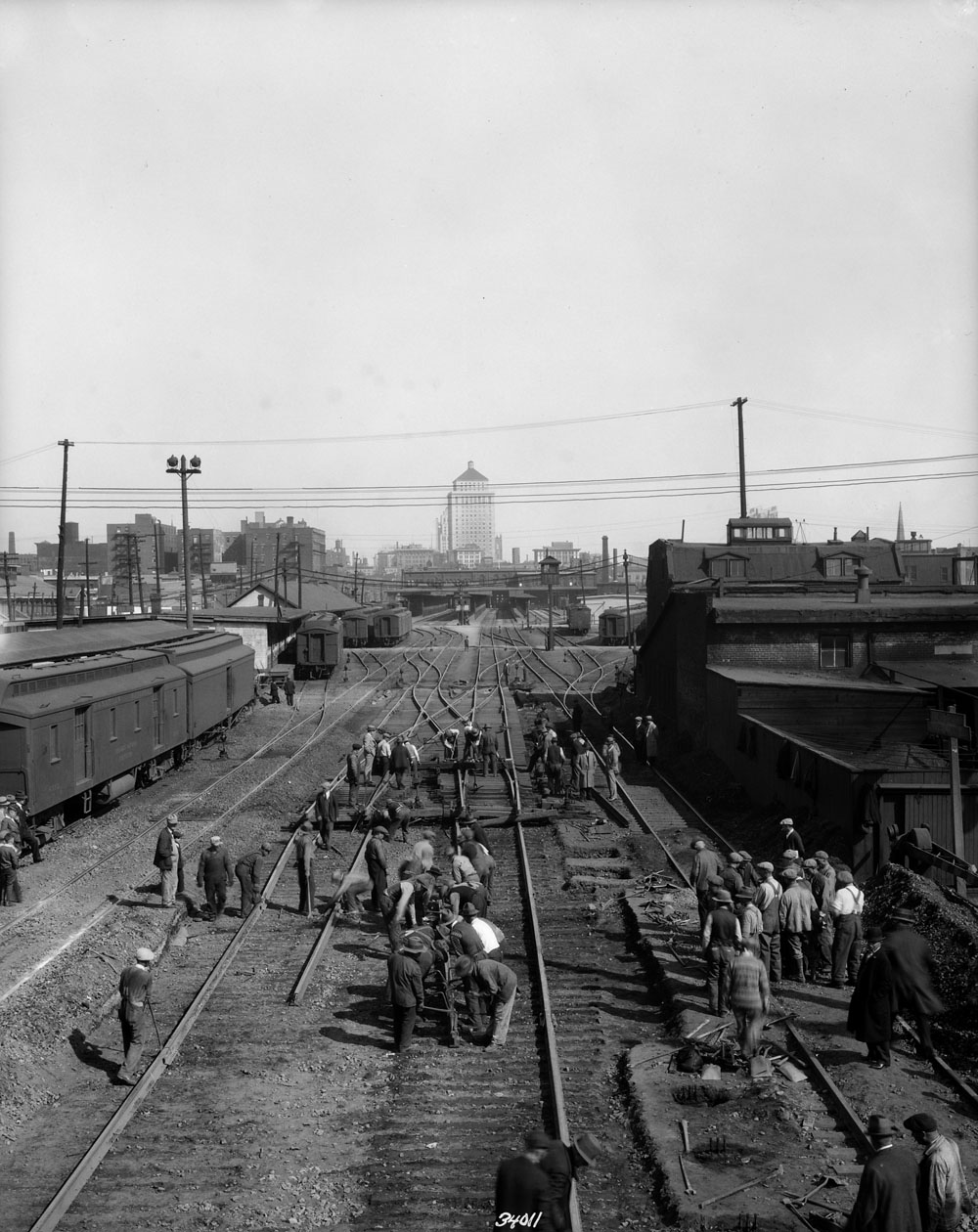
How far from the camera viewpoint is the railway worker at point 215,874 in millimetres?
15734

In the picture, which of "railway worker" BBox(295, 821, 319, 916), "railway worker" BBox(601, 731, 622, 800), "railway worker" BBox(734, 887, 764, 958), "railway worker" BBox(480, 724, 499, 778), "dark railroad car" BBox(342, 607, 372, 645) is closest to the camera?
"railway worker" BBox(734, 887, 764, 958)

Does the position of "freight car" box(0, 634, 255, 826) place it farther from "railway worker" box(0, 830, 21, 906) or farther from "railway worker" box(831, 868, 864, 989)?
"railway worker" box(831, 868, 864, 989)

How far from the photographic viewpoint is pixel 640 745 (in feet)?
98.7

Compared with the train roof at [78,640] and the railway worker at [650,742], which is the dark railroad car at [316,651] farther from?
the railway worker at [650,742]

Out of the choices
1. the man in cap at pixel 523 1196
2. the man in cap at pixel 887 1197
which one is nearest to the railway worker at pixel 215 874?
the man in cap at pixel 523 1196

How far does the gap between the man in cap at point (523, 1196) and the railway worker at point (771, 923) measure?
6.77 m

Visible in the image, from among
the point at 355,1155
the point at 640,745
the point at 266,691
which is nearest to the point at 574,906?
the point at 355,1155

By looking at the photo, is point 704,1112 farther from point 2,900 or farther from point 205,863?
point 2,900

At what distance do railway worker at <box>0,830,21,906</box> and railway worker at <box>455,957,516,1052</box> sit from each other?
7.85m

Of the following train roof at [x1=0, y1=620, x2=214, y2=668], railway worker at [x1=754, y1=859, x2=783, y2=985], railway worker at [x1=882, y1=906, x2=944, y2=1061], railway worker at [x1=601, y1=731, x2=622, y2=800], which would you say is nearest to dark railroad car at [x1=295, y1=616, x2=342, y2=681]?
train roof at [x1=0, y1=620, x2=214, y2=668]

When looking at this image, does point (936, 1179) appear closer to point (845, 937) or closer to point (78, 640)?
point (845, 937)

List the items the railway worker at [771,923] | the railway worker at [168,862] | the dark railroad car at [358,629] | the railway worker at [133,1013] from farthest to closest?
the dark railroad car at [358,629]
the railway worker at [168,862]
the railway worker at [771,923]
the railway worker at [133,1013]

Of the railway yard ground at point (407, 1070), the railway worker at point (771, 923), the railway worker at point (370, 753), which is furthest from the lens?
the railway worker at point (370, 753)

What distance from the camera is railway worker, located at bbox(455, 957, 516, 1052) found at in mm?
11617
